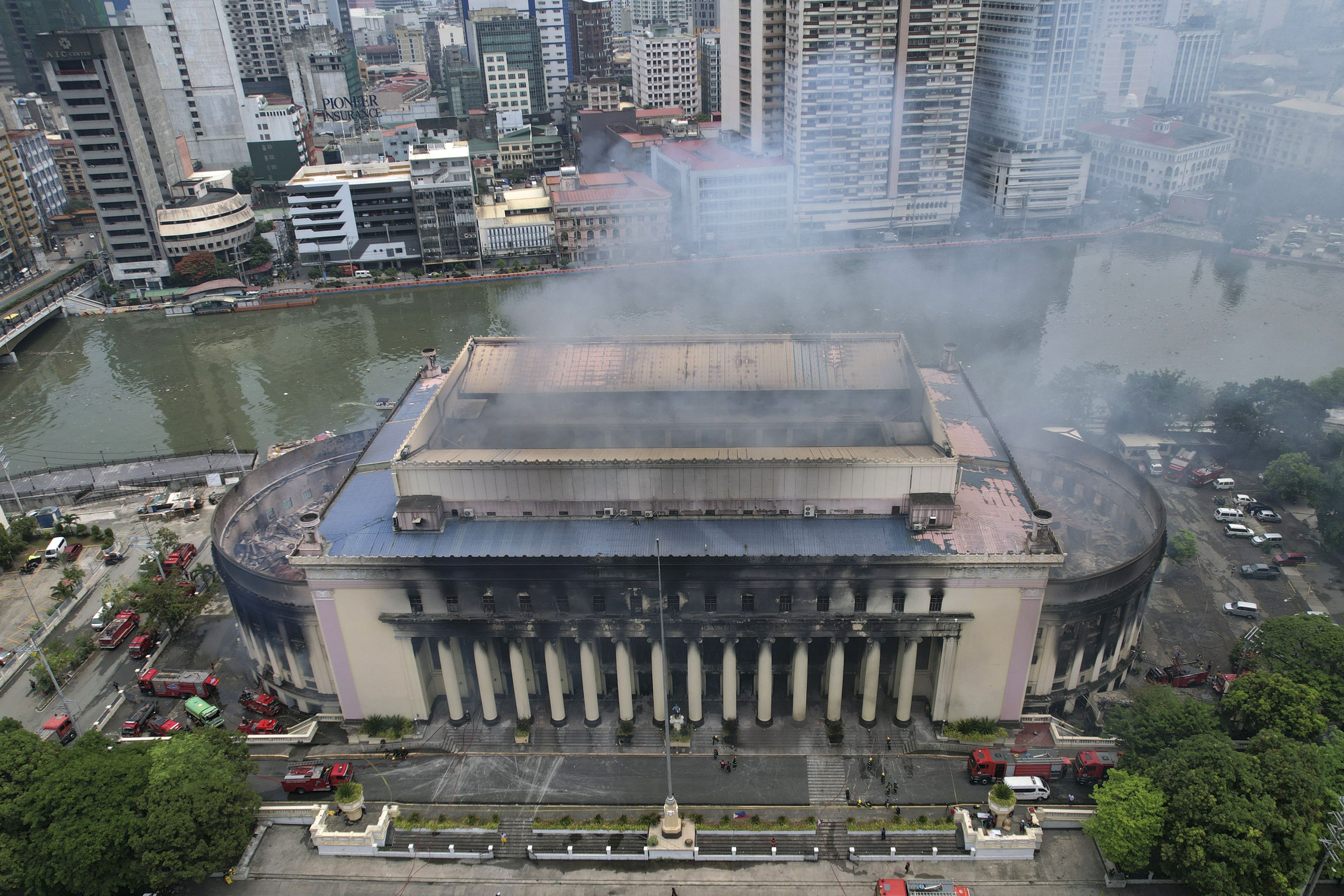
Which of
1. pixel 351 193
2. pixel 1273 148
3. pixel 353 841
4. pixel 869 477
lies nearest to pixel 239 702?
pixel 353 841

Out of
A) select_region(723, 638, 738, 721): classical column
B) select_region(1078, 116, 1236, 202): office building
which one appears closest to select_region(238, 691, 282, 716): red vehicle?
select_region(723, 638, 738, 721): classical column

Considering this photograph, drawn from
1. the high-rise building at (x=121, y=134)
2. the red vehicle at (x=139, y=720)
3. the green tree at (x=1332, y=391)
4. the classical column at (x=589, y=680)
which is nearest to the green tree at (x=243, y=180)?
the high-rise building at (x=121, y=134)

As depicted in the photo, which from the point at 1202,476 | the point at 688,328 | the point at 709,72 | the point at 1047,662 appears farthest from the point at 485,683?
the point at 709,72

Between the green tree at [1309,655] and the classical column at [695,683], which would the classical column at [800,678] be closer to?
the classical column at [695,683]

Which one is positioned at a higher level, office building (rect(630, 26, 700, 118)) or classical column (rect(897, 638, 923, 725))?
office building (rect(630, 26, 700, 118))

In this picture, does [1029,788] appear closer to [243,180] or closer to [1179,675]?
[1179,675]

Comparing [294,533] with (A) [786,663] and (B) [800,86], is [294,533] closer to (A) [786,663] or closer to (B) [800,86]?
(A) [786,663]

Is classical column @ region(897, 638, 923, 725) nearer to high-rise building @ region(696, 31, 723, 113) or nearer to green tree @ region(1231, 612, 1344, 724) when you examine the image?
green tree @ region(1231, 612, 1344, 724)
